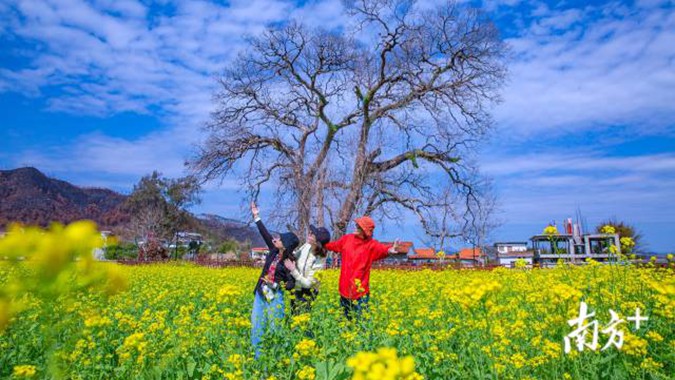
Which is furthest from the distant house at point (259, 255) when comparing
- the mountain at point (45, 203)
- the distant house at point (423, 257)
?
the distant house at point (423, 257)

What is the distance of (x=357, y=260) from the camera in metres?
5.04

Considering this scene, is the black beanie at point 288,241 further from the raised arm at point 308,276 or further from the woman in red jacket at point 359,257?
the woman in red jacket at point 359,257

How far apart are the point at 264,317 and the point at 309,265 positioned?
94 centimetres

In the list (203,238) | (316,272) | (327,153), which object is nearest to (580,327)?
(316,272)

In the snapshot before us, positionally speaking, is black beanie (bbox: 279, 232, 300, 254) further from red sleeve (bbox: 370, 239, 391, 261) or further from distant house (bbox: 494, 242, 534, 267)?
distant house (bbox: 494, 242, 534, 267)

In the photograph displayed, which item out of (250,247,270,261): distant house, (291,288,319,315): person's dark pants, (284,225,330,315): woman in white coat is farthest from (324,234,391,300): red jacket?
(250,247,270,261): distant house

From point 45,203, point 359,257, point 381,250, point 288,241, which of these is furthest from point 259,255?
point 45,203

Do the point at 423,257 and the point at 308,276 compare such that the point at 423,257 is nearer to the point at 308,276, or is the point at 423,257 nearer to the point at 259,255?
the point at 259,255

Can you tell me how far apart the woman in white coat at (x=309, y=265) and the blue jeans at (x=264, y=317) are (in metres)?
0.23

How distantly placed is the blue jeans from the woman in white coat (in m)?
0.23

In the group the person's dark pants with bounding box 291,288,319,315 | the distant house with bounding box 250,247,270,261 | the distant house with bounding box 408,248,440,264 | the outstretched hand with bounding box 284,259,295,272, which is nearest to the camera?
the person's dark pants with bounding box 291,288,319,315

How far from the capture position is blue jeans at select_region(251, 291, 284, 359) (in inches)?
138

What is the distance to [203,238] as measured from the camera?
138ft

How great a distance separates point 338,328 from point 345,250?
129cm
